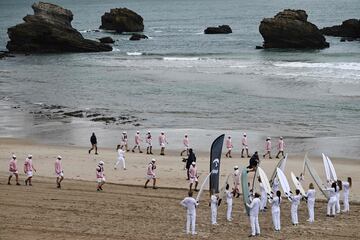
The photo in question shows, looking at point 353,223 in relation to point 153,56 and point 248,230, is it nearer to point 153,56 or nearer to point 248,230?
point 248,230

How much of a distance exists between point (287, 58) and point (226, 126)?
33834mm

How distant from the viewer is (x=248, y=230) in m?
18.6

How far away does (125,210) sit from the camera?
20.5m

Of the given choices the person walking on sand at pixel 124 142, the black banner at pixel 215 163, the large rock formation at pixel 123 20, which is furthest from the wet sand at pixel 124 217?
the large rock formation at pixel 123 20

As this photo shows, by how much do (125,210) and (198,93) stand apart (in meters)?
28.6

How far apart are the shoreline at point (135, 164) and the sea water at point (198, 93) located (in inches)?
83.0

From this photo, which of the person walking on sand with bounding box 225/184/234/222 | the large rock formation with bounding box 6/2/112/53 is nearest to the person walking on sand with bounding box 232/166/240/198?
the person walking on sand with bounding box 225/184/234/222

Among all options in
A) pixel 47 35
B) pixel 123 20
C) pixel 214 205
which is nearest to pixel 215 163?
pixel 214 205

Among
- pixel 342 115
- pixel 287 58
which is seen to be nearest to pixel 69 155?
pixel 342 115

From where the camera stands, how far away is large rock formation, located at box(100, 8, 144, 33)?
357 ft

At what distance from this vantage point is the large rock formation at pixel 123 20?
108944 millimetres

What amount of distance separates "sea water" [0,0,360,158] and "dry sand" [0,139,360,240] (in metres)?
6.22

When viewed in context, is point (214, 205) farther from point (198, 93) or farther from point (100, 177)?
point (198, 93)

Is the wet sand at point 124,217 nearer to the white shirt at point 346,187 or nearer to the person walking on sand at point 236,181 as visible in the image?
the person walking on sand at point 236,181
